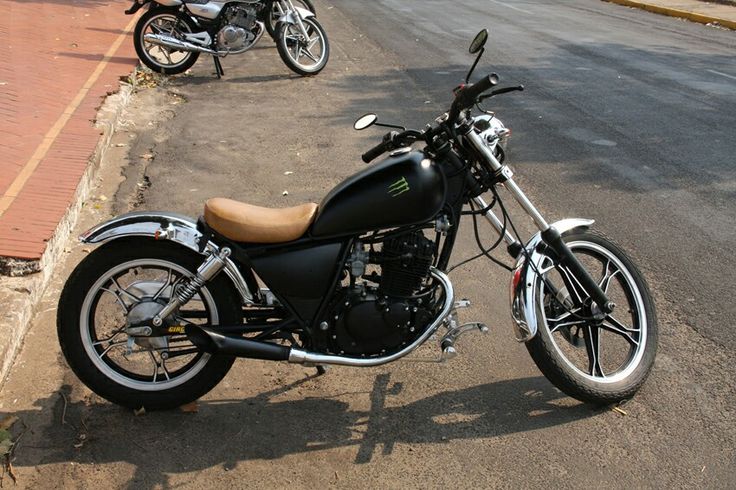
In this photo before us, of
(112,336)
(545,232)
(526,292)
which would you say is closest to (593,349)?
(526,292)

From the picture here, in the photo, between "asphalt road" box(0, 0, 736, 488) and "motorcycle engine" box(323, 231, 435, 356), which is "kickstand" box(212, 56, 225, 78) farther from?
"motorcycle engine" box(323, 231, 435, 356)

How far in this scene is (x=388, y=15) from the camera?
16031 mm

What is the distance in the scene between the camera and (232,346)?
10.9 feet

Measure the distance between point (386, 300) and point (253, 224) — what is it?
26.0 inches

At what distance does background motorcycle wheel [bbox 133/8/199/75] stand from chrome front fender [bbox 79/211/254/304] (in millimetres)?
6963

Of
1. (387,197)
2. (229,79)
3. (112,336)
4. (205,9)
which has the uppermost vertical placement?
(387,197)

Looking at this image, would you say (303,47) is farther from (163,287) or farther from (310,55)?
(163,287)

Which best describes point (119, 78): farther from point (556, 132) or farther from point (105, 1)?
point (105, 1)

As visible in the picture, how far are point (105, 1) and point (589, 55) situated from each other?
8471 mm

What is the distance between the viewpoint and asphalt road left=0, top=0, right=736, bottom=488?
3.23m

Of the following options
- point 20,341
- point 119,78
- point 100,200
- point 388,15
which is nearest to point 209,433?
point 20,341

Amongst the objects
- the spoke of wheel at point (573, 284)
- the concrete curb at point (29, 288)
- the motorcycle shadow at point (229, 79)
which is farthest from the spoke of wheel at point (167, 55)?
the spoke of wheel at point (573, 284)

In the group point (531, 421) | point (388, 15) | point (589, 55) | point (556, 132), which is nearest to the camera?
point (531, 421)

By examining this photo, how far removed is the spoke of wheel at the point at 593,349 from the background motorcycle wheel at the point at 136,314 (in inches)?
64.5
